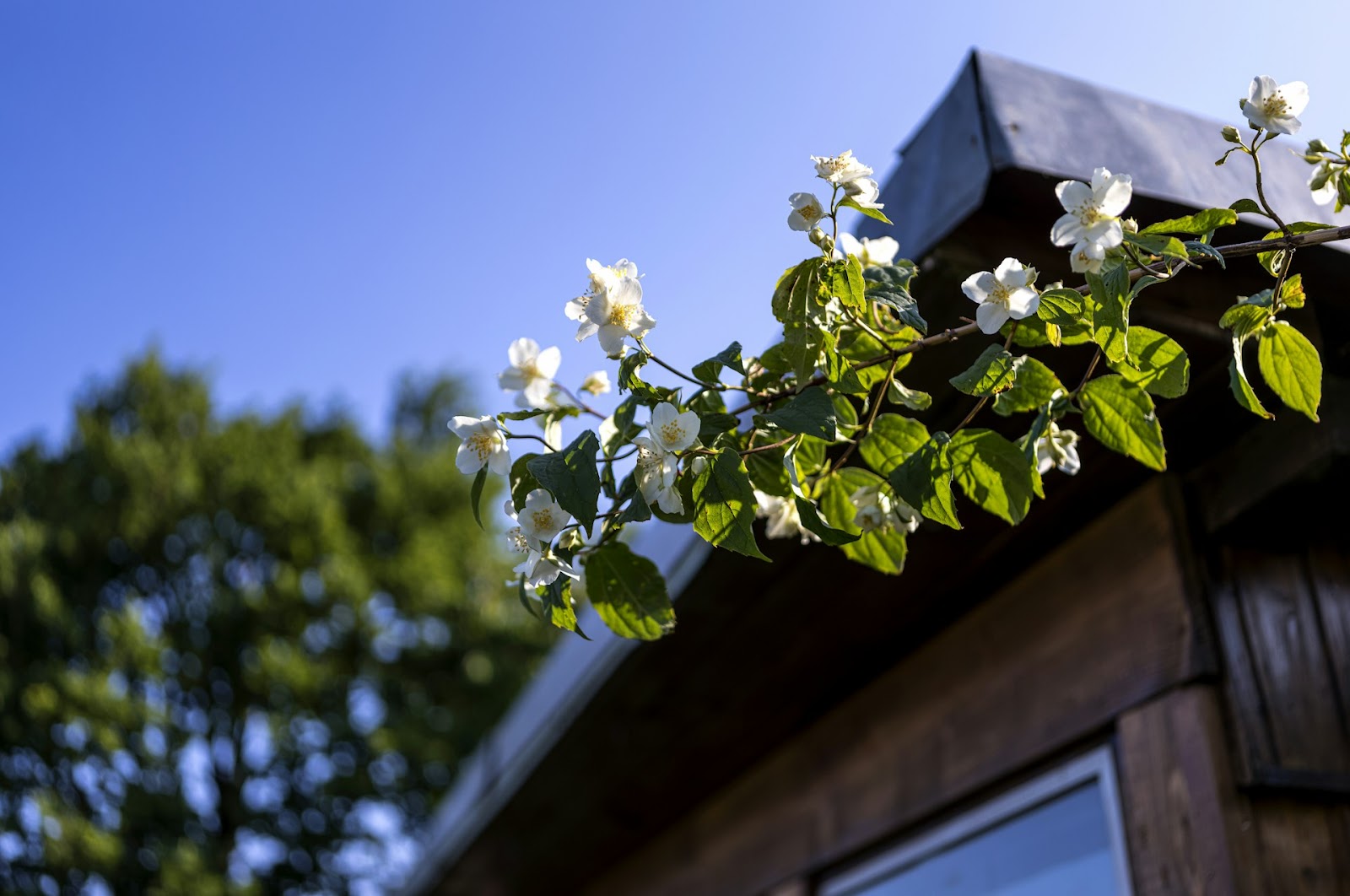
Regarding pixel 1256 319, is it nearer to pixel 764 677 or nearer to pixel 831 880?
pixel 764 677

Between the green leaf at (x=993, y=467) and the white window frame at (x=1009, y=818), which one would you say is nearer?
the green leaf at (x=993, y=467)

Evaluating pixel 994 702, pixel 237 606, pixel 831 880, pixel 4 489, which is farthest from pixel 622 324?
pixel 4 489

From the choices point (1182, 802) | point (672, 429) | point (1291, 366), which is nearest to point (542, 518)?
point (672, 429)

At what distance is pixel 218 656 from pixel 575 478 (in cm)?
1176

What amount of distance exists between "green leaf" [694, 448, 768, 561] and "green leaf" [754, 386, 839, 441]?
4 centimetres

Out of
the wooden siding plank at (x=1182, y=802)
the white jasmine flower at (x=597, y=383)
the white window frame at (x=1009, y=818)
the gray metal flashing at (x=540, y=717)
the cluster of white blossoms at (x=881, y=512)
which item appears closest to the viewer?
the cluster of white blossoms at (x=881, y=512)

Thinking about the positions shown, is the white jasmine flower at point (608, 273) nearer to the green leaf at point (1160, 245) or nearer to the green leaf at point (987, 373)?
the green leaf at point (987, 373)

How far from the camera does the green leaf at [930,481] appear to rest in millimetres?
866

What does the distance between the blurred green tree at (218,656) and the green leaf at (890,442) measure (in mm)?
Answer: 10476

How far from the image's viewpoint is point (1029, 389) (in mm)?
958

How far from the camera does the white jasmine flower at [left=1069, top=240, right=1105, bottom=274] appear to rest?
2.72 feet

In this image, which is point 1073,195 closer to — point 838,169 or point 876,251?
point 838,169

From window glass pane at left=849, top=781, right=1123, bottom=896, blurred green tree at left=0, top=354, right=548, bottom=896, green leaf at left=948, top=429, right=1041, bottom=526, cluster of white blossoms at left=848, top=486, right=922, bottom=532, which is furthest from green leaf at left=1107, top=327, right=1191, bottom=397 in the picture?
blurred green tree at left=0, top=354, right=548, bottom=896

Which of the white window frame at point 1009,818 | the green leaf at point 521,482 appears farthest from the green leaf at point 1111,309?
the white window frame at point 1009,818
